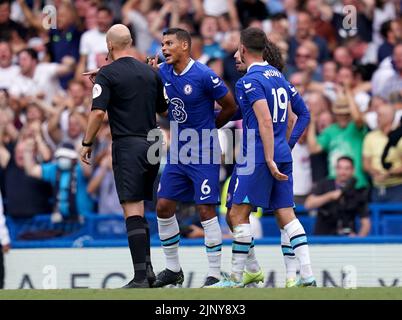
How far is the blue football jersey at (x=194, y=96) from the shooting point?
38.2ft

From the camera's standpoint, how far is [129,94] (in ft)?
37.2

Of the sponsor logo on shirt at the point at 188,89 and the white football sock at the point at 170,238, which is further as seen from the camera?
the white football sock at the point at 170,238

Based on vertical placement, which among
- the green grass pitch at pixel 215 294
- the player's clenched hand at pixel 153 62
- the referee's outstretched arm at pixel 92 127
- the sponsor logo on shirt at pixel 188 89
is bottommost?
the green grass pitch at pixel 215 294

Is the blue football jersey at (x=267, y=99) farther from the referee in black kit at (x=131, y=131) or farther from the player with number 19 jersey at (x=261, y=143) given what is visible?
the referee in black kit at (x=131, y=131)

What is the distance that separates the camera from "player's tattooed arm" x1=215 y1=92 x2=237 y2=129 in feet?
38.5

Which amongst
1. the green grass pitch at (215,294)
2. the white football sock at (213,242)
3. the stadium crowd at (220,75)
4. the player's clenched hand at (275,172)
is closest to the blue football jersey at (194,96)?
the white football sock at (213,242)

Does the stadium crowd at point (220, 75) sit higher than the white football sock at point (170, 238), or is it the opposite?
the stadium crowd at point (220, 75)

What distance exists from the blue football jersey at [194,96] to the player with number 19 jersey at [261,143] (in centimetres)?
52

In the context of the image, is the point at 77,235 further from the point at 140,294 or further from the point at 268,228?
the point at 140,294

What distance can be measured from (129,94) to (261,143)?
1.32m

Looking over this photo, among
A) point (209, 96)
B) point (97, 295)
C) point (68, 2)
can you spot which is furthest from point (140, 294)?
point (68, 2)

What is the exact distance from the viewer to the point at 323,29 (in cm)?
1802

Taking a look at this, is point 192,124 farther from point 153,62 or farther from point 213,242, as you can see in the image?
point 213,242
